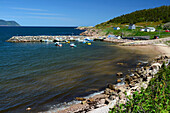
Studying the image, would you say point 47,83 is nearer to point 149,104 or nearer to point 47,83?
point 47,83

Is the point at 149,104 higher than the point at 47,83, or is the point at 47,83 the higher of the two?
the point at 149,104

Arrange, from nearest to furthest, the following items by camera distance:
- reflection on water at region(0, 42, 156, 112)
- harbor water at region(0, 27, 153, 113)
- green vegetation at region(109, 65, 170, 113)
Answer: green vegetation at region(109, 65, 170, 113), harbor water at region(0, 27, 153, 113), reflection on water at region(0, 42, 156, 112)

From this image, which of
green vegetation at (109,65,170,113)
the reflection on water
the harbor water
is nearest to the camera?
green vegetation at (109,65,170,113)

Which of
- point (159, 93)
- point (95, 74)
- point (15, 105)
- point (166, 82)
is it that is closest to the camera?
point (159, 93)

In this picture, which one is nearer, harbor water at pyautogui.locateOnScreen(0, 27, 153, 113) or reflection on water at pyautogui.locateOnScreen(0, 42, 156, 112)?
harbor water at pyautogui.locateOnScreen(0, 27, 153, 113)

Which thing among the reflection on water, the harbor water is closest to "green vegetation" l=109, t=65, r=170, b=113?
the harbor water

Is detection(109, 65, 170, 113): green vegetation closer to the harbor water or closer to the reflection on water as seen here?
the harbor water

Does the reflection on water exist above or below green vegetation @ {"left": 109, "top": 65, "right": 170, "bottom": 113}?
below

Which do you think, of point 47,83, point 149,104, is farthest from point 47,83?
point 149,104

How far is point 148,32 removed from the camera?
10575 centimetres

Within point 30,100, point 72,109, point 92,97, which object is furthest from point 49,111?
point 92,97

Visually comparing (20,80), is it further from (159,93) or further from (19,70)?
(159,93)

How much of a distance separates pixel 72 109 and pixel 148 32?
100 metres

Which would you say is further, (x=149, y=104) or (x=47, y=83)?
(x=47, y=83)
